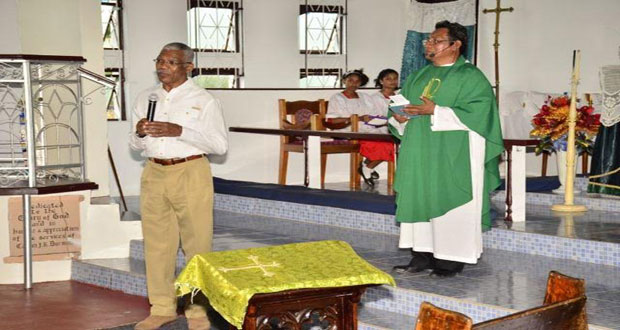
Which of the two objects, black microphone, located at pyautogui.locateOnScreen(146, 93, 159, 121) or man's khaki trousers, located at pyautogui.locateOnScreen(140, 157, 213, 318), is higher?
black microphone, located at pyautogui.locateOnScreen(146, 93, 159, 121)

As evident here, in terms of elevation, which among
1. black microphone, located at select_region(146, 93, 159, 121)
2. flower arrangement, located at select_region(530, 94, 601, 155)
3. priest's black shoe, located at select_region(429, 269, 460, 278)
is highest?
black microphone, located at select_region(146, 93, 159, 121)

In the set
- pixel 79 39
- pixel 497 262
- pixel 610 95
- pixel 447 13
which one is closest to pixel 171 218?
pixel 497 262

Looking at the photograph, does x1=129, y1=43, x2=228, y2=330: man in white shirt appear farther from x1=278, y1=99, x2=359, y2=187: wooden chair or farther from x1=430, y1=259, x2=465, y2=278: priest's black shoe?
x1=278, y1=99, x2=359, y2=187: wooden chair

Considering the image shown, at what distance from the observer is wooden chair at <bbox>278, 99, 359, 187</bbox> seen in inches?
362

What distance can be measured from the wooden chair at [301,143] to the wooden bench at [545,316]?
688 cm

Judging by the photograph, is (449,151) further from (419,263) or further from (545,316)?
(545,316)

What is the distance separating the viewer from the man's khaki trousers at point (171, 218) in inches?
197

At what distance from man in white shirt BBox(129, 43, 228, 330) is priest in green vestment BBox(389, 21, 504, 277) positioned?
1.11 meters

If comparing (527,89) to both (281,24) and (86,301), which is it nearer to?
(281,24)

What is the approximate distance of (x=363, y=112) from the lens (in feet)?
31.7

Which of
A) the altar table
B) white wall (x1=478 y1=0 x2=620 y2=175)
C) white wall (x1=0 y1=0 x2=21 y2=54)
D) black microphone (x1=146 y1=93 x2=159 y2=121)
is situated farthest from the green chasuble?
white wall (x1=478 y1=0 x2=620 y2=175)

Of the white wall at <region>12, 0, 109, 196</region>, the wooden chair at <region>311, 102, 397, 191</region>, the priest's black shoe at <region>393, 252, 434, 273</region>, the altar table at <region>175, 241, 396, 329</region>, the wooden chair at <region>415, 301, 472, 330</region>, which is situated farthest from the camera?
the wooden chair at <region>311, 102, 397, 191</region>

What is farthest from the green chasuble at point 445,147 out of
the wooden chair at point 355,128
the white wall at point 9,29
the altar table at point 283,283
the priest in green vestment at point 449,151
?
the white wall at point 9,29

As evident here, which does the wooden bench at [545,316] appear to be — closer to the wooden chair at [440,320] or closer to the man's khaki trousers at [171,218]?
the wooden chair at [440,320]
